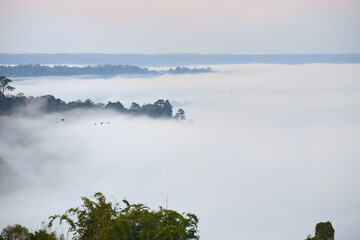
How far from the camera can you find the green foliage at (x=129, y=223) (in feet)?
54.3

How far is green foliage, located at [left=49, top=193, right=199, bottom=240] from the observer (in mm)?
16547

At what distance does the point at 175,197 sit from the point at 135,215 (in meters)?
78.0

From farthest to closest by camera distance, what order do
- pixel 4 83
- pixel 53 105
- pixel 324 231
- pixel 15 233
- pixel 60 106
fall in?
pixel 60 106 → pixel 53 105 → pixel 4 83 → pixel 15 233 → pixel 324 231

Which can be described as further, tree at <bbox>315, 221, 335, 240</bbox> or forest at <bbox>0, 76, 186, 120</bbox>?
forest at <bbox>0, 76, 186, 120</bbox>

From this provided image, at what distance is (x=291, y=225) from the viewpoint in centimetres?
7456

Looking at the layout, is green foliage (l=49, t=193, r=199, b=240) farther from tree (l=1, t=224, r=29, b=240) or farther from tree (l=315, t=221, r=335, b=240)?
tree (l=1, t=224, r=29, b=240)

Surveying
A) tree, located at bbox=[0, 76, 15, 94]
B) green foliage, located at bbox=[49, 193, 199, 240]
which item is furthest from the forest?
green foliage, located at bbox=[49, 193, 199, 240]

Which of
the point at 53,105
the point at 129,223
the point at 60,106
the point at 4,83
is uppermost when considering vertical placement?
the point at 60,106

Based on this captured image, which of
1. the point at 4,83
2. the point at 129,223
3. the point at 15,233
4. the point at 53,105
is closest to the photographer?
the point at 129,223

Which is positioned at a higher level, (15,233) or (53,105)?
(53,105)

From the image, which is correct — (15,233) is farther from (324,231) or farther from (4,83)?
(4,83)

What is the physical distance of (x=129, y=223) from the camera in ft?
55.6

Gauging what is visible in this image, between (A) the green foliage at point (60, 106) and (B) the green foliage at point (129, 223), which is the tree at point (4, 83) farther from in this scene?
(B) the green foliage at point (129, 223)

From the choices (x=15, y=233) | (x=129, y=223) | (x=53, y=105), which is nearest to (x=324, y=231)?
(x=129, y=223)
